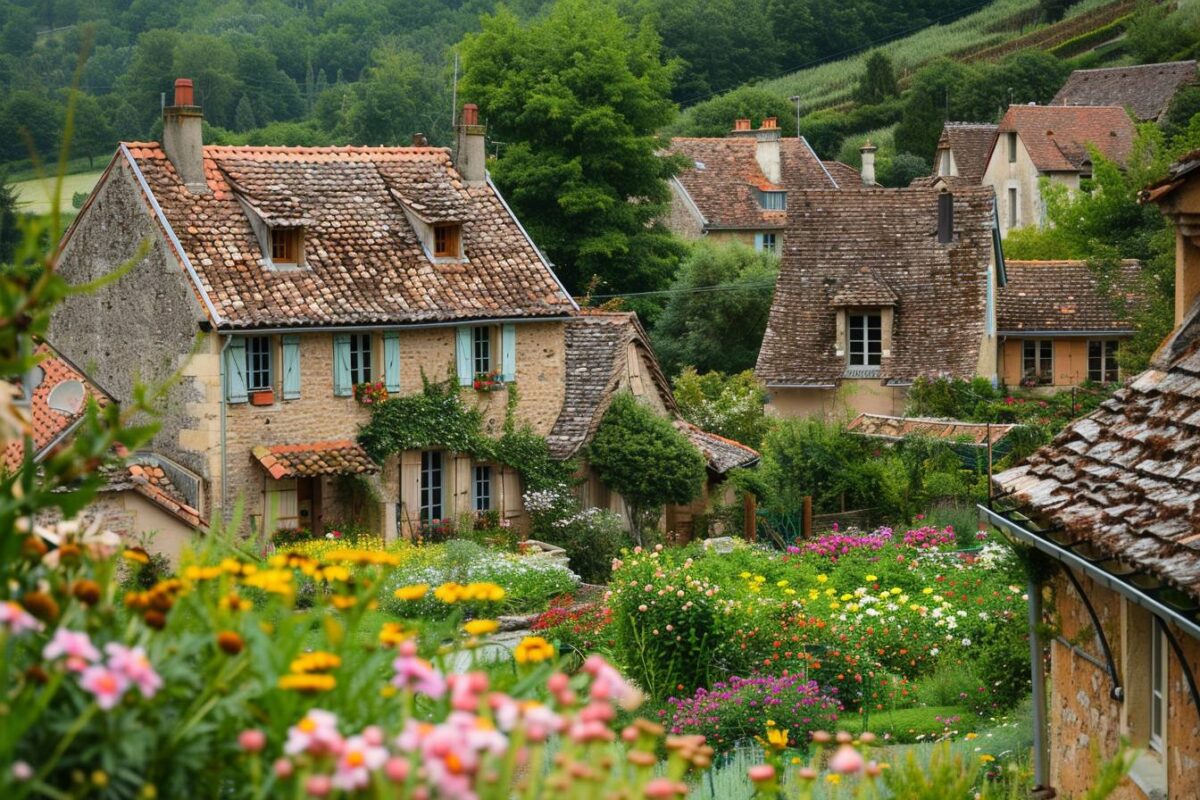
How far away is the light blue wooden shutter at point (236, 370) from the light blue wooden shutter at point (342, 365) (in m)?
1.75

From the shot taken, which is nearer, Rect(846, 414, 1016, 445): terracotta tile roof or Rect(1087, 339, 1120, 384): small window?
Rect(846, 414, 1016, 445): terracotta tile roof

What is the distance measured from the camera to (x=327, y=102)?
293ft

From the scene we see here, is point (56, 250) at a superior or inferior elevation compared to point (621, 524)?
superior

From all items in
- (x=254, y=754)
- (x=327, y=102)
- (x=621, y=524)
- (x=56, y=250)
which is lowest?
(x=621, y=524)

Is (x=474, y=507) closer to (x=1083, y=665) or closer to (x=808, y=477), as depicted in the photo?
(x=808, y=477)

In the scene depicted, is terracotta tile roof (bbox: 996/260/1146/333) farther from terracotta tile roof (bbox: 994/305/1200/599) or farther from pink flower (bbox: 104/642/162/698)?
pink flower (bbox: 104/642/162/698)

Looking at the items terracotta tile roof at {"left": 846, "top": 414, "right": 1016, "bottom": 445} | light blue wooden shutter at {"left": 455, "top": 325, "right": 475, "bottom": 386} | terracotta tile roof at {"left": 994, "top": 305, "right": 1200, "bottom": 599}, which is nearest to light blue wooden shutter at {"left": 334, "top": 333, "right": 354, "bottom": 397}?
light blue wooden shutter at {"left": 455, "top": 325, "right": 475, "bottom": 386}

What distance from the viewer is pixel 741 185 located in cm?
6334

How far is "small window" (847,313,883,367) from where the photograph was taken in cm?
3888

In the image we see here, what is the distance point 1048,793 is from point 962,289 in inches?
1135

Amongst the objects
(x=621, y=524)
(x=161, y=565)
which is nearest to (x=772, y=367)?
(x=621, y=524)

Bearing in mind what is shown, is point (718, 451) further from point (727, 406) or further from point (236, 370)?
point (236, 370)

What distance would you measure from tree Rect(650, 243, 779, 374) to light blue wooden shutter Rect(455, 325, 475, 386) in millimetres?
17200

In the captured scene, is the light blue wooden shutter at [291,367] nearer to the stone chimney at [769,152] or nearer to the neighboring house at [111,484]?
the neighboring house at [111,484]
